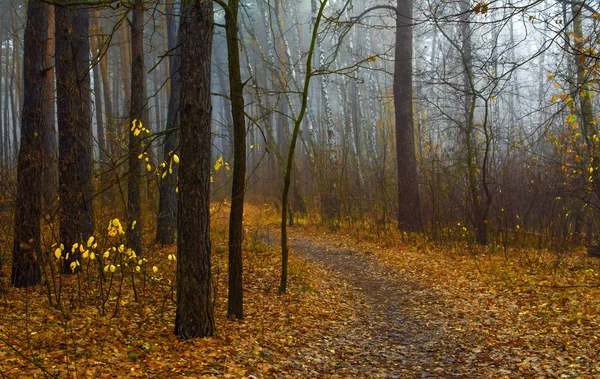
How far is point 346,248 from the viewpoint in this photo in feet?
41.2

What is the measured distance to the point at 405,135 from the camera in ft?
44.1

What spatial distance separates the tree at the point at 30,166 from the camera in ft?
22.6

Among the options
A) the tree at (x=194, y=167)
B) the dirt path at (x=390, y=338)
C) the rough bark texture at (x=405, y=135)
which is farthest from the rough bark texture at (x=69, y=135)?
the rough bark texture at (x=405, y=135)

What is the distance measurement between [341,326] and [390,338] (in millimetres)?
747

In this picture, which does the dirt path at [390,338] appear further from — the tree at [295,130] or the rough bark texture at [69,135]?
the rough bark texture at [69,135]

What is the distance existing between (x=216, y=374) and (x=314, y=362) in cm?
126

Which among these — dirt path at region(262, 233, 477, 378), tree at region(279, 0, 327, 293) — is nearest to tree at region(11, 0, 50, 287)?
tree at region(279, 0, 327, 293)

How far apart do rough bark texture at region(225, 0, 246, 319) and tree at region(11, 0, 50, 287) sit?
266cm

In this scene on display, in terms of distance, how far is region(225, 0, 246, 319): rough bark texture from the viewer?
6.02 metres

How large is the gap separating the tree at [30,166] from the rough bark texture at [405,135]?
338 inches

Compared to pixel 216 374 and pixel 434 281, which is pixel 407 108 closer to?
pixel 434 281

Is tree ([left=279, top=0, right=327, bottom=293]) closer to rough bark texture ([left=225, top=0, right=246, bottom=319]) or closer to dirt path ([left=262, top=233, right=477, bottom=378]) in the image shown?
rough bark texture ([left=225, top=0, right=246, bottom=319])

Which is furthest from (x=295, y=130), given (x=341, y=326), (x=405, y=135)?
(x=405, y=135)

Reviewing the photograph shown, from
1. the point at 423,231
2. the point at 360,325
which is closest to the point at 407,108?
the point at 423,231
